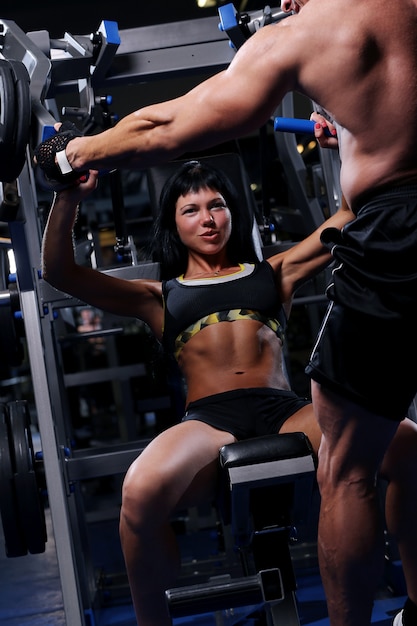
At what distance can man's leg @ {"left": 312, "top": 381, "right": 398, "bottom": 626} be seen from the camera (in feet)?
5.11

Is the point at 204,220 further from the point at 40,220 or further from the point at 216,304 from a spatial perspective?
the point at 40,220

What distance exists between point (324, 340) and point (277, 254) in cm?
102

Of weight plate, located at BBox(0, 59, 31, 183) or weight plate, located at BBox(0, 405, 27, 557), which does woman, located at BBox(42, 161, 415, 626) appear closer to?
weight plate, located at BBox(0, 59, 31, 183)

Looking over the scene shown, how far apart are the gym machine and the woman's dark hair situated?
0.35 feet

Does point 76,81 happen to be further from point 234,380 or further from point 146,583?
point 146,583

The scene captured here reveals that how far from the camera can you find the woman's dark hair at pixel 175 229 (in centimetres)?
253

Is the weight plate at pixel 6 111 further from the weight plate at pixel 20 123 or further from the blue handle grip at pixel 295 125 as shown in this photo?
the blue handle grip at pixel 295 125

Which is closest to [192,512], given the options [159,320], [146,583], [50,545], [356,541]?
[50,545]

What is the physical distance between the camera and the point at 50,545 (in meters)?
4.73

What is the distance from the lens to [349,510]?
5.21ft

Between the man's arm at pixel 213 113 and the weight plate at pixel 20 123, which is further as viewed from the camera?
the weight plate at pixel 20 123

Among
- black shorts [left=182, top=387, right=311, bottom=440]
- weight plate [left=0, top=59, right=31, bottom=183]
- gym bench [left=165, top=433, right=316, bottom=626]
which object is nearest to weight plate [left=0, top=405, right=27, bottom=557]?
black shorts [left=182, top=387, right=311, bottom=440]

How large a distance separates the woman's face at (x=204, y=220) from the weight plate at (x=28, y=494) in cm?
80

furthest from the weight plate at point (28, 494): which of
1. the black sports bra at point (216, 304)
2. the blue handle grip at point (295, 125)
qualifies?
the blue handle grip at point (295, 125)
